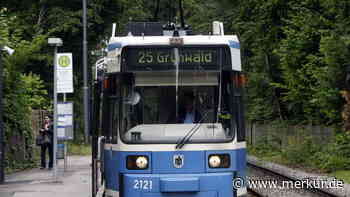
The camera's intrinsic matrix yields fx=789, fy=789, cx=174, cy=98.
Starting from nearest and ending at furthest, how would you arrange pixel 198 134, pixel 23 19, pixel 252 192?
pixel 198 134
pixel 252 192
pixel 23 19

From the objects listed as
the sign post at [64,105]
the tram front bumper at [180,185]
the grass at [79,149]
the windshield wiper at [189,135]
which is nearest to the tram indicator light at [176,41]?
the windshield wiper at [189,135]

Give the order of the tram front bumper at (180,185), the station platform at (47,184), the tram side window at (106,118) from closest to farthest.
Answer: the tram front bumper at (180,185) < the tram side window at (106,118) < the station platform at (47,184)

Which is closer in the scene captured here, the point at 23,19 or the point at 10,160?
the point at 10,160

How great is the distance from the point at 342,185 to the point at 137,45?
8.35m

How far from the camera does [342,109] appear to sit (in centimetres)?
2550

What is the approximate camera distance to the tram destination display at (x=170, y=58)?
39.9 feet

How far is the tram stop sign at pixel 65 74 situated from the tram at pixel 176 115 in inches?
442

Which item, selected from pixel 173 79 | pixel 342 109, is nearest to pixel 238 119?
pixel 173 79

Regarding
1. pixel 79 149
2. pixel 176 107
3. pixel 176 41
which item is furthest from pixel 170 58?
pixel 79 149

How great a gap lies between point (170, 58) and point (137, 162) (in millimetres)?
1683

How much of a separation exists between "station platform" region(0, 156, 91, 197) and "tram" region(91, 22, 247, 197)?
4.95 m

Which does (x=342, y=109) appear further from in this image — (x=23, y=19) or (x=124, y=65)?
(x=23, y=19)

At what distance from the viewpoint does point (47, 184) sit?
63.2ft

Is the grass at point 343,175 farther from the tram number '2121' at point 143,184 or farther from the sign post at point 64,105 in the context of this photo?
the tram number '2121' at point 143,184
